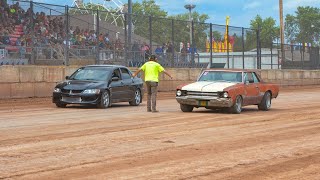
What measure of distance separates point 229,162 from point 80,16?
19198 millimetres

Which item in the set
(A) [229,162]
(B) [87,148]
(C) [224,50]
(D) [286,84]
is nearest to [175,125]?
(B) [87,148]

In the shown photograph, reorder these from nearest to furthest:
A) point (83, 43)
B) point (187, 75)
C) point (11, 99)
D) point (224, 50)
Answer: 1. point (11, 99)
2. point (83, 43)
3. point (187, 75)
4. point (224, 50)

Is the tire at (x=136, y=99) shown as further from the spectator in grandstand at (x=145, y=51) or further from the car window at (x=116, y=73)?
the spectator in grandstand at (x=145, y=51)

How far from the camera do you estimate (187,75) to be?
34.9 metres

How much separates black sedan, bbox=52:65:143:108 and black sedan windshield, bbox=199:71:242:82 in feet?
10.1

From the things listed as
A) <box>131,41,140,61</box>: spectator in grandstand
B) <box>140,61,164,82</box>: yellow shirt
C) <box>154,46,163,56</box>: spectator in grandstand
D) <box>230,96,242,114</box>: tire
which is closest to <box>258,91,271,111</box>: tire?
<box>230,96,242,114</box>: tire

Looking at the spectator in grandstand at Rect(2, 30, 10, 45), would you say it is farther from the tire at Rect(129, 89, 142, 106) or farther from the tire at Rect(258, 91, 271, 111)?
the tire at Rect(258, 91, 271, 111)

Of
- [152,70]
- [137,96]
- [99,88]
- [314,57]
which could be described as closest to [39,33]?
[137,96]

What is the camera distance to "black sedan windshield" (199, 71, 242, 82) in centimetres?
1977

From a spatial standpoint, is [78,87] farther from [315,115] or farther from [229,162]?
[229,162]

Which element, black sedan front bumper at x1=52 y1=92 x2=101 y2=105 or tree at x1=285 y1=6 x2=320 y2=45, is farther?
tree at x1=285 y1=6 x2=320 y2=45

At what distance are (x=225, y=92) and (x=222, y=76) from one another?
1502mm

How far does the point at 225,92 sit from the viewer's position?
18453mm

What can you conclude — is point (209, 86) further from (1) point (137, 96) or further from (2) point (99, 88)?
(1) point (137, 96)
